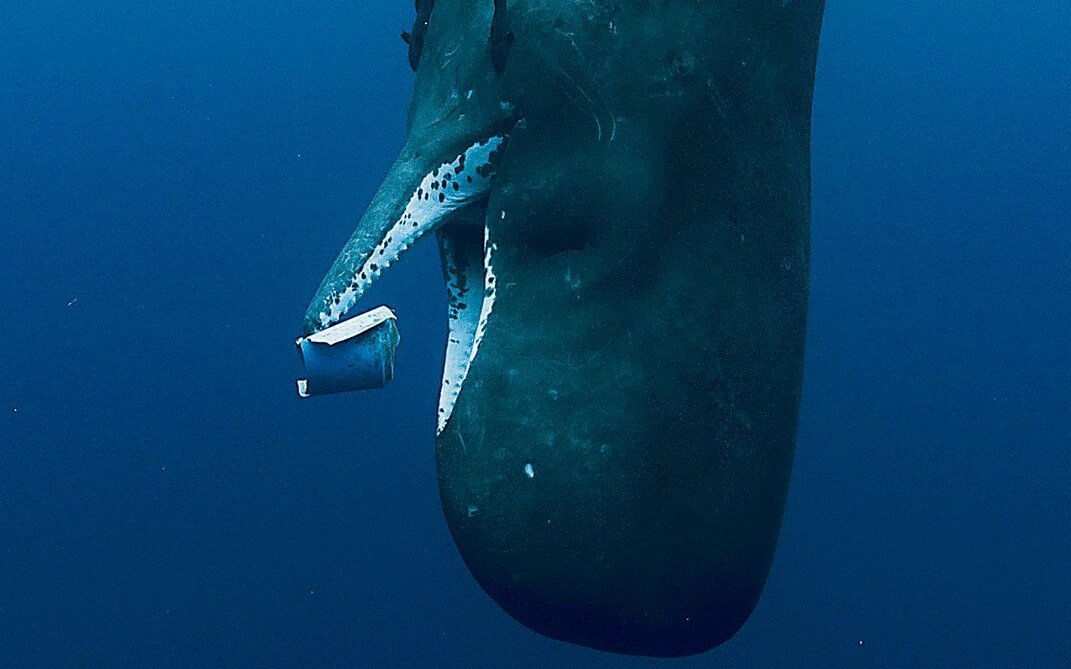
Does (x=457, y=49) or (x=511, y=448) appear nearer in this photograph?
(x=511, y=448)

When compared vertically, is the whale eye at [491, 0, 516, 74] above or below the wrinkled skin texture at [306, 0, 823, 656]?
above

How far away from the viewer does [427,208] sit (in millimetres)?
3365

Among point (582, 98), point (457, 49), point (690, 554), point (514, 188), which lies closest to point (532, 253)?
point (514, 188)

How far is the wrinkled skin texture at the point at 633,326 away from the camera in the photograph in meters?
2.88

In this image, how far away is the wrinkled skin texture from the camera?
288 cm

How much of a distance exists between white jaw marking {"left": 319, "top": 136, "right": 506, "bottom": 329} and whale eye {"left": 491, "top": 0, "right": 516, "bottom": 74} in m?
0.27

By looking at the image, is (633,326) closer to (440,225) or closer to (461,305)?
(440,225)

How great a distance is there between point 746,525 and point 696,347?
2.01ft

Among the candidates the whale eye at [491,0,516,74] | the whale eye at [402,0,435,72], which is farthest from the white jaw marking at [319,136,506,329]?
the whale eye at [402,0,435,72]

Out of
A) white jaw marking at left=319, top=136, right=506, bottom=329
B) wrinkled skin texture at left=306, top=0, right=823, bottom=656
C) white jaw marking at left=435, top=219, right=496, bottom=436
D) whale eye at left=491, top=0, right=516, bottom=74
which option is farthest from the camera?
white jaw marking at left=435, top=219, right=496, bottom=436

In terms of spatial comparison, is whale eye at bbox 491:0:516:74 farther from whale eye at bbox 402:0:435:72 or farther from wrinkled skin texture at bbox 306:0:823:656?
whale eye at bbox 402:0:435:72

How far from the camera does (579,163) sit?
3082 mm

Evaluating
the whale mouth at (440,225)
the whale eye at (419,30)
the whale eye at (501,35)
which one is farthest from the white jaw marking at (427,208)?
the whale eye at (419,30)

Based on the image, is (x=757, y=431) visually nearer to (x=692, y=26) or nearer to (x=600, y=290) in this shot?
(x=600, y=290)
